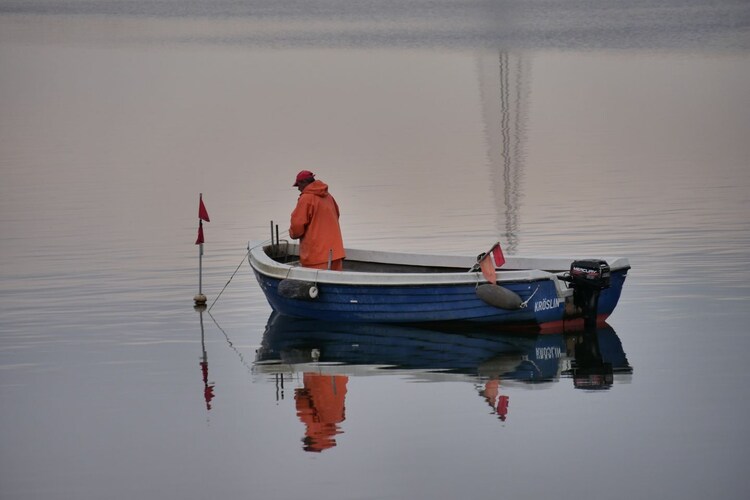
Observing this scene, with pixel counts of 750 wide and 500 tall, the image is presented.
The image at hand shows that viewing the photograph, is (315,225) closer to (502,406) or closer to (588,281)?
(588,281)

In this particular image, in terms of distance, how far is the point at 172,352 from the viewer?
51.4 feet

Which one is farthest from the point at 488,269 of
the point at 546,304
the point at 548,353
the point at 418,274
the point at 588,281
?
the point at 548,353

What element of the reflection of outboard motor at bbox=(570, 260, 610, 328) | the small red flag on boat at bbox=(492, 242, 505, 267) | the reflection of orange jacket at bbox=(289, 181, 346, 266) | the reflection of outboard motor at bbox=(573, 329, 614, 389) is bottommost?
the reflection of outboard motor at bbox=(573, 329, 614, 389)

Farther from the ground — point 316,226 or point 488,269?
point 316,226

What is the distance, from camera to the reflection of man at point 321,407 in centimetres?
1191

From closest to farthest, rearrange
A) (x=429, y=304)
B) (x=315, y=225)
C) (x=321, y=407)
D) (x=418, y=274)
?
(x=321, y=407), (x=418, y=274), (x=429, y=304), (x=315, y=225)

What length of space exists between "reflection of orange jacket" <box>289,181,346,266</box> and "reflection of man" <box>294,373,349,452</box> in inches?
114

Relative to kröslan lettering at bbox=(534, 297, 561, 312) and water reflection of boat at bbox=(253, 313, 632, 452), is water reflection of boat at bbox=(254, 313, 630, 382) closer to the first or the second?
water reflection of boat at bbox=(253, 313, 632, 452)

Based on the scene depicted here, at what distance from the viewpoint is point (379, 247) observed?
22.1m

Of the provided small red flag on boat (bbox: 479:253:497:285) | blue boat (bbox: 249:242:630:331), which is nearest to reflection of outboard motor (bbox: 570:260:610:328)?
blue boat (bbox: 249:242:630:331)

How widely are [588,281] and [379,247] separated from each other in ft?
22.8

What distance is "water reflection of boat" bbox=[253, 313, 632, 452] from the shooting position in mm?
13508

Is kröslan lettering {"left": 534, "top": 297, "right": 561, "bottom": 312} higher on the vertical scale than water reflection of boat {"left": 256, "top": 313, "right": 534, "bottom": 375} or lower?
higher

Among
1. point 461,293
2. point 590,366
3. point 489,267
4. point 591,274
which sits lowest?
point 590,366
